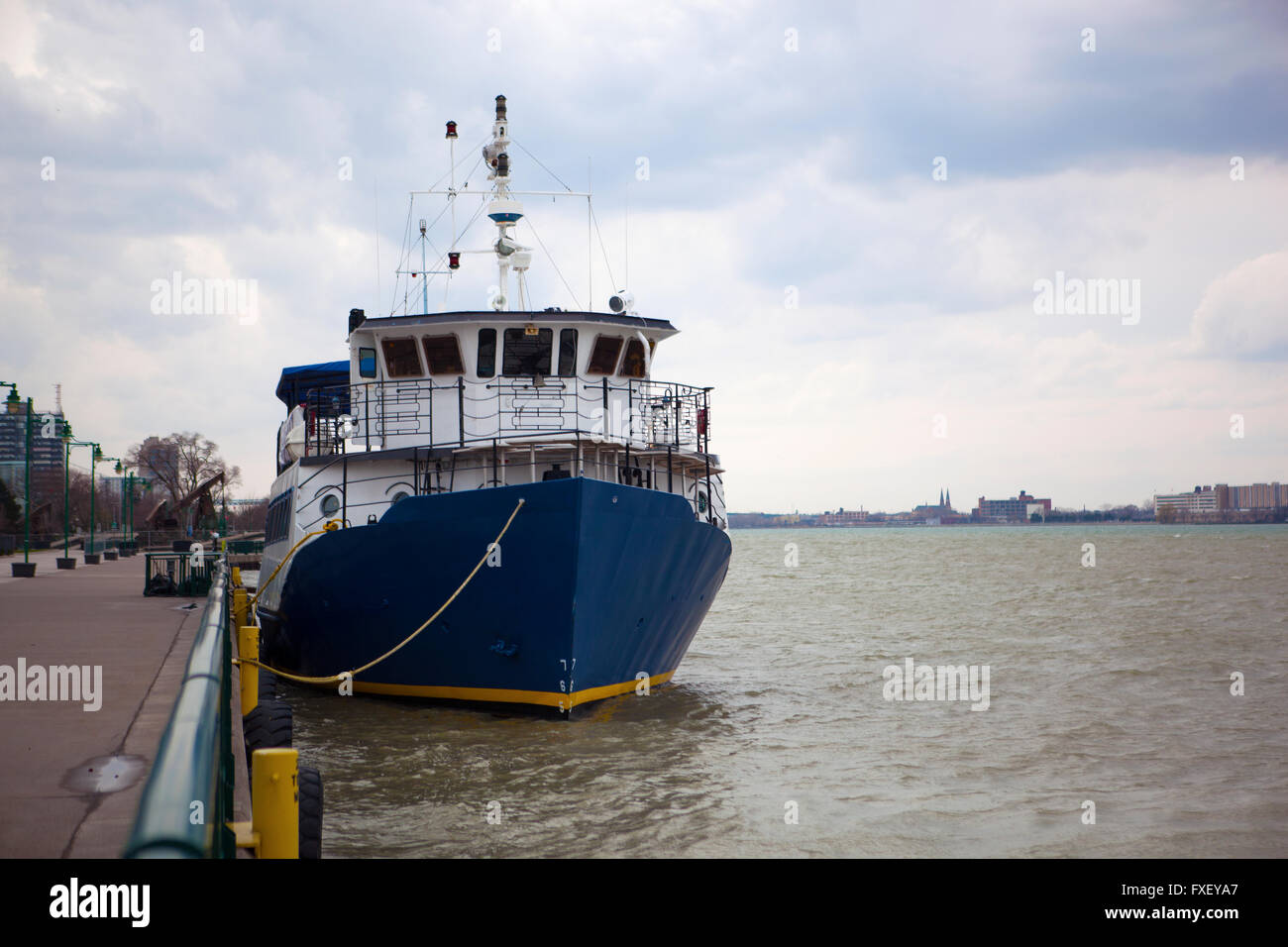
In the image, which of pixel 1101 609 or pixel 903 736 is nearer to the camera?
pixel 903 736

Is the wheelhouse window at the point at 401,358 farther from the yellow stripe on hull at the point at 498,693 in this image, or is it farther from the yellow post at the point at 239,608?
the yellow stripe on hull at the point at 498,693

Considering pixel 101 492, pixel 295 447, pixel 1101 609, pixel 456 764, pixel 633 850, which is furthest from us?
pixel 101 492

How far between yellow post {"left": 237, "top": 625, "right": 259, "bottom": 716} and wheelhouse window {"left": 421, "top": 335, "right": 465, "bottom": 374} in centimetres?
626

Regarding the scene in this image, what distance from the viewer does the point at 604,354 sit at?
15.5 meters

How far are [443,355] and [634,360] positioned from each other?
3018mm

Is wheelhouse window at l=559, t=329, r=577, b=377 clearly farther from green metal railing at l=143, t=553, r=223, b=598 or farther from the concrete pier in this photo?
green metal railing at l=143, t=553, r=223, b=598

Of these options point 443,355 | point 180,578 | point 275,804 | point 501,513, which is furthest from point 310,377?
point 275,804

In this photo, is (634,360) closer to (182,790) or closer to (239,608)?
(239,608)

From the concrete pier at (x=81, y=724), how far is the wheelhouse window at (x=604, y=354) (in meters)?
6.81

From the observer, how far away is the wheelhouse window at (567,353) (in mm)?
15195
